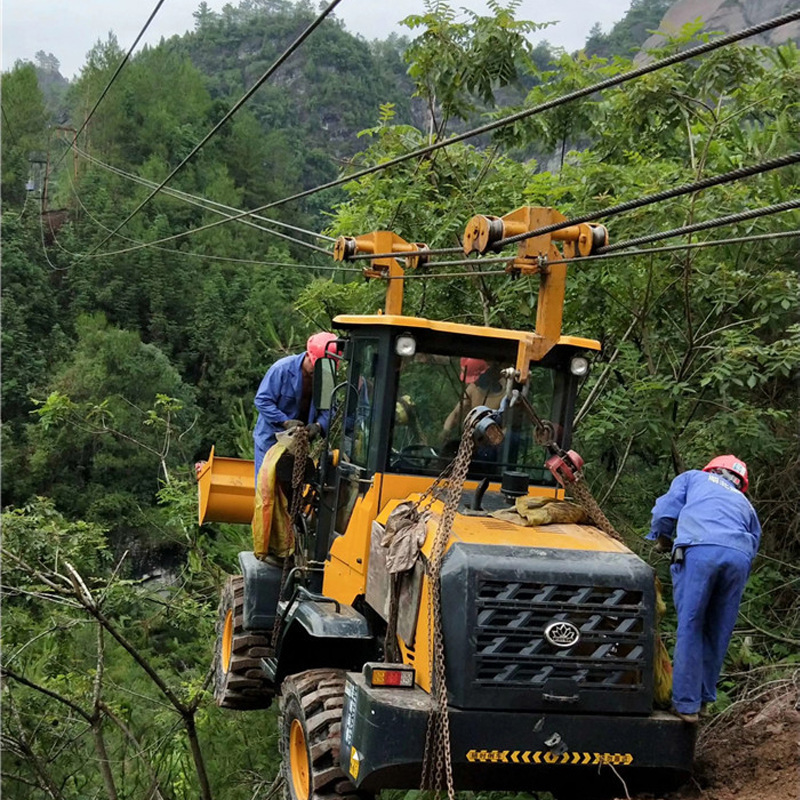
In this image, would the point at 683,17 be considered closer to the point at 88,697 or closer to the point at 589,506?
the point at 88,697

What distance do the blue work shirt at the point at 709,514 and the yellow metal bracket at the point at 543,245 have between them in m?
1.02

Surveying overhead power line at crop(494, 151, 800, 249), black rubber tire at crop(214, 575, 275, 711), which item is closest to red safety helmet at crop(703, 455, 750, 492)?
overhead power line at crop(494, 151, 800, 249)

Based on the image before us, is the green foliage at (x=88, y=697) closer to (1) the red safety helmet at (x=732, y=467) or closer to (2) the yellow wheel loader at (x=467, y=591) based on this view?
(2) the yellow wheel loader at (x=467, y=591)

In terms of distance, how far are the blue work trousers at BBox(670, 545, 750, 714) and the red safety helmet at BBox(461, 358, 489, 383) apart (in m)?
1.46

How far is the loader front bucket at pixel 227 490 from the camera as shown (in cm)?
813

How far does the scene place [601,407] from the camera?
9.48 m

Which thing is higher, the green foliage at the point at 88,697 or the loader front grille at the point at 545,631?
the loader front grille at the point at 545,631

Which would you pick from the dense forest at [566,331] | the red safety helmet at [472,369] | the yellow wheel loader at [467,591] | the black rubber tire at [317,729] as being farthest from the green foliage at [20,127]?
the black rubber tire at [317,729]

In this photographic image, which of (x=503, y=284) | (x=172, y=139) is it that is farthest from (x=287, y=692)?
(x=172, y=139)

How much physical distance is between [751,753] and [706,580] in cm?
108

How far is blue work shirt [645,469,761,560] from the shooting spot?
532 centimetres

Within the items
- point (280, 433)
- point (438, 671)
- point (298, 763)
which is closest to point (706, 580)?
point (438, 671)

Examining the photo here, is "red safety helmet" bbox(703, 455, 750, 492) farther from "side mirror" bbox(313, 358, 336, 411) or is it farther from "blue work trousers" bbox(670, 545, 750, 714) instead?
"side mirror" bbox(313, 358, 336, 411)

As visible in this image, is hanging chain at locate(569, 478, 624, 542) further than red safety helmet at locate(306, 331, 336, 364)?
No
